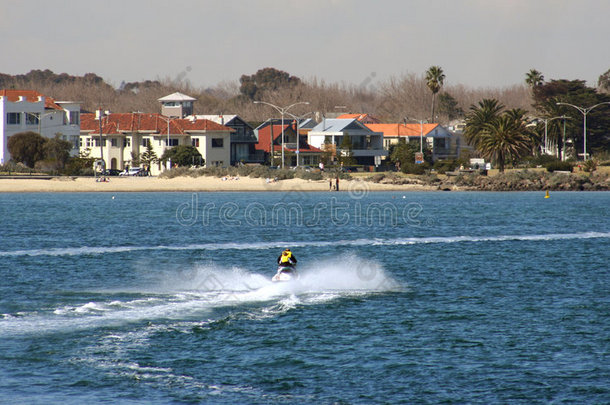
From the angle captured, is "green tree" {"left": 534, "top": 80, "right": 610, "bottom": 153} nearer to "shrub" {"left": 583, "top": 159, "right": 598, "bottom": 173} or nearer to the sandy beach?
"shrub" {"left": 583, "top": 159, "right": 598, "bottom": 173}

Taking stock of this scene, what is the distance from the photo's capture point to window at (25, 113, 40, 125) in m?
138

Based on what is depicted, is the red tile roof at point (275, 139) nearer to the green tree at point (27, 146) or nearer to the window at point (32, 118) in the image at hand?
the window at point (32, 118)

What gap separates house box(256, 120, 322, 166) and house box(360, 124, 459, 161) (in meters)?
17.4

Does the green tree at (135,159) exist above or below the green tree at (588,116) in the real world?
below

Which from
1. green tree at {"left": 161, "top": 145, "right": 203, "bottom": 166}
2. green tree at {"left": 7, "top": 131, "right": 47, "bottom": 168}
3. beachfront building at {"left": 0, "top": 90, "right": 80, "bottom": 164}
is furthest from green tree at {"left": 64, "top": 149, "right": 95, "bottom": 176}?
green tree at {"left": 161, "top": 145, "right": 203, "bottom": 166}

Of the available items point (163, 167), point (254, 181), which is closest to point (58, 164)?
point (163, 167)

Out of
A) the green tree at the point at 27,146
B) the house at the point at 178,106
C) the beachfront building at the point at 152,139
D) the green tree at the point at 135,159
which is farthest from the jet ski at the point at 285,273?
the house at the point at 178,106

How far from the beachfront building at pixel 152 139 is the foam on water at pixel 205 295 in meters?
102

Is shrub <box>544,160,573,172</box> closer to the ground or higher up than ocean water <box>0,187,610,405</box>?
higher up

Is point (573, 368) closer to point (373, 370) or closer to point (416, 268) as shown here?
point (373, 370)

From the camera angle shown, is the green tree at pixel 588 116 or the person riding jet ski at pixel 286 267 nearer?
the person riding jet ski at pixel 286 267

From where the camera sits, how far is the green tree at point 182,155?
137750 mm

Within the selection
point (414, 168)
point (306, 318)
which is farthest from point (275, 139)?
point (306, 318)

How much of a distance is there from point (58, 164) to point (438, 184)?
58.6 m
